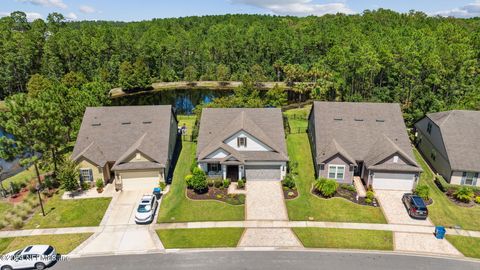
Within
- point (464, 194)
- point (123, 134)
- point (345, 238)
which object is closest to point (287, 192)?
point (345, 238)

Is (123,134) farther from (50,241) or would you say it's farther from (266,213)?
(266,213)

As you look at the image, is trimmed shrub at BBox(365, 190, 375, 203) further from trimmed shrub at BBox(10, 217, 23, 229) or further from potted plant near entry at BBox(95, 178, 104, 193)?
trimmed shrub at BBox(10, 217, 23, 229)

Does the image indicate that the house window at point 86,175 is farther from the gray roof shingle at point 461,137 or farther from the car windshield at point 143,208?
the gray roof shingle at point 461,137

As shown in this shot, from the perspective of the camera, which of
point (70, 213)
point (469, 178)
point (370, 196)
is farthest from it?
point (469, 178)

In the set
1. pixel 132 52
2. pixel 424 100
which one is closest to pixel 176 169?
pixel 424 100

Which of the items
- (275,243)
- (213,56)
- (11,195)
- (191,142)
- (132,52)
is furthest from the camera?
(213,56)

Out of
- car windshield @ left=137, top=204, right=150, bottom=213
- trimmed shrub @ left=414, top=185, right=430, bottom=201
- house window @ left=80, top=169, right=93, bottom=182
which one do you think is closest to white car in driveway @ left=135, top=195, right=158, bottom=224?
car windshield @ left=137, top=204, right=150, bottom=213

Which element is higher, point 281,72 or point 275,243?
point 281,72

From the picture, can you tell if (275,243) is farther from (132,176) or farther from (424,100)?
(424,100)
